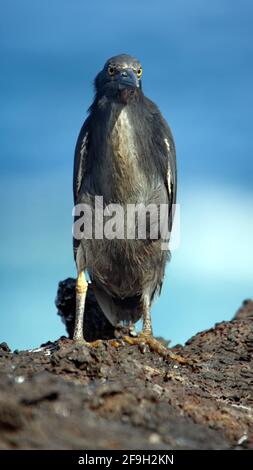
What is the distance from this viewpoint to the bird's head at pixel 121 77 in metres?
9.00

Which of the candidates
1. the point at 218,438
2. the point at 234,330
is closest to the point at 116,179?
the point at 234,330

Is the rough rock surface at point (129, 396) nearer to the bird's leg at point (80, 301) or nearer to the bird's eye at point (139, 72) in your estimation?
the bird's leg at point (80, 301)

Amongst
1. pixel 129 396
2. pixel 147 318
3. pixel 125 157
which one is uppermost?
pixel 125 157

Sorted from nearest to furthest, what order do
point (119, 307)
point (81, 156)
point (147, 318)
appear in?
point (81, 156), point (147, 318), point (119, 307)

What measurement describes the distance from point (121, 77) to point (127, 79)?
0.29 feet

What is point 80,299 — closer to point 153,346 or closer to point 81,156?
point 153,346

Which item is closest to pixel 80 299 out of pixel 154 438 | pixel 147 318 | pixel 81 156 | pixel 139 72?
pixel 147 318

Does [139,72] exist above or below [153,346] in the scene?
above

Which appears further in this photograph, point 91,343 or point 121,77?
point 121,77

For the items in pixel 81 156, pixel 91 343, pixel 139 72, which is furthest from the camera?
pixel 81 156

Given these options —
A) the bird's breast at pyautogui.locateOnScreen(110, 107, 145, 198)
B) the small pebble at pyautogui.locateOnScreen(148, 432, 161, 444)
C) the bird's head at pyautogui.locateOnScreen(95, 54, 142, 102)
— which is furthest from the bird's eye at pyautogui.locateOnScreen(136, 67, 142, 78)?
the small pebble at pyautogui.locateOnScreen(148, 432, 161, 444)

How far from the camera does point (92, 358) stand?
21.4 feet

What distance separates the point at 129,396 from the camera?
184 inches
